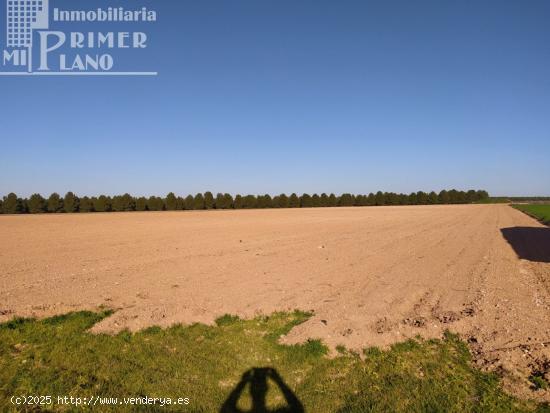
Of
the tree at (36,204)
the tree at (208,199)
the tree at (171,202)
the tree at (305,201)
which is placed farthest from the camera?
the tree at (305,201)

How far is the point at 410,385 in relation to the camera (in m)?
5.91

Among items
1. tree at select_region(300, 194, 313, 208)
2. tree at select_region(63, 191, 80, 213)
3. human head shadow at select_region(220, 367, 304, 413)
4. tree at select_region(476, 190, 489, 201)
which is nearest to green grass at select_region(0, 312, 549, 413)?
human head shadow at select_region(220, 367, 304, 413)

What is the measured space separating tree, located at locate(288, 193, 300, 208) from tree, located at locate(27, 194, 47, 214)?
61.5m

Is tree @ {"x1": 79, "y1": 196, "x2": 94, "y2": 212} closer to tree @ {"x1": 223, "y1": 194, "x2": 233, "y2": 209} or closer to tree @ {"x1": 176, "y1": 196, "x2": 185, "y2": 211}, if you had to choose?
tree @ {"x1": 176, "y1": 196, "x2": 185, "y2": 211}

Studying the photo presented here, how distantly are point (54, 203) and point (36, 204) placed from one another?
136 inches

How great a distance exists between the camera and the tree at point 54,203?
8681cm

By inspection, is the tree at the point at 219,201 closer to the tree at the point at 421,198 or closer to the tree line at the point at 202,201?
the tree line at the point at 202,201

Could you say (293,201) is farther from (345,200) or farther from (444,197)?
(444,197)

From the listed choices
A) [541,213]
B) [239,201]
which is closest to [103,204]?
[239,201]

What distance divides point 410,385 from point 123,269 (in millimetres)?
12537

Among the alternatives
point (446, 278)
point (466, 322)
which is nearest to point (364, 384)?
point (466, 322)

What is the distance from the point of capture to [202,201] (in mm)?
100750

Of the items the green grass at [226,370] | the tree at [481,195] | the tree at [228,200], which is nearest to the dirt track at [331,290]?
the green grass at [226,370]

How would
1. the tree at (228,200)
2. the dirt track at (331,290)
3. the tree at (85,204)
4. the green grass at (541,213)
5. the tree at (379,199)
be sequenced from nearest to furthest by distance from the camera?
the dirt track at (331,290)
the green grass at (541,213)
the tree at (85,204)
the tree at (228,200)
the tree at (379,199)
